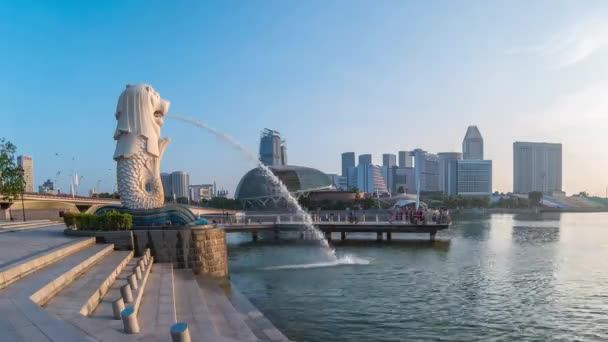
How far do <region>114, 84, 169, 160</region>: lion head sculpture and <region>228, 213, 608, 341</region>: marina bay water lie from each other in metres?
9.05

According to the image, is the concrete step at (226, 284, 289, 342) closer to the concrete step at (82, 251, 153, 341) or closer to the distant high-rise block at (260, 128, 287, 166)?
the concrete step at (82, 251, 153, 341)

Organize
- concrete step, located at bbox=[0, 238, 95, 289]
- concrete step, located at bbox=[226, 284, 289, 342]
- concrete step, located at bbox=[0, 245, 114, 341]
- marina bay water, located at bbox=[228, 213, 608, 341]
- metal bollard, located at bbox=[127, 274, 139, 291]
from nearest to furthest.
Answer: concrete step, located at bbox=[0, 245, 114, 341]
concrete step, located at bbox=[0, 238, 95, 289]
metal bollard, located at bbox=[127, 274, 139, 291]
concrete step, located at bbox=[226, 284, 289, 342]
marina bay water, located at bbox=[228, 213, 608, 341]

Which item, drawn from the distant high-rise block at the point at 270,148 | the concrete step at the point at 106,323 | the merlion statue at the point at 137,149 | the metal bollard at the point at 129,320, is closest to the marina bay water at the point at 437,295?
the concrete step at the point at 106,323

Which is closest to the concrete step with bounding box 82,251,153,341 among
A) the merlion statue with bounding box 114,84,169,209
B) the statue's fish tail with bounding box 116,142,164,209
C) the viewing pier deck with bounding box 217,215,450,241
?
the statue's fish tail with bounding box 116,142,164,209

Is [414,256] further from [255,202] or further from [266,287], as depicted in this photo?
[255,202]

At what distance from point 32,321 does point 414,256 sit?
2687 cm

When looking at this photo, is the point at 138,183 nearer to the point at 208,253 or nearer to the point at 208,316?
the point at 208,253

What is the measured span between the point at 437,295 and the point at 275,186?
89.6 m

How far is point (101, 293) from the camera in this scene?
10023 mm

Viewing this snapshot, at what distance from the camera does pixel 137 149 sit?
23359 millimetres

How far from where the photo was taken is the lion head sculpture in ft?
76.5

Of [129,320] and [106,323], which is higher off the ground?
[129,320]

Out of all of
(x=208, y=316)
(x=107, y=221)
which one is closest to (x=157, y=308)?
(x=208, y=316)

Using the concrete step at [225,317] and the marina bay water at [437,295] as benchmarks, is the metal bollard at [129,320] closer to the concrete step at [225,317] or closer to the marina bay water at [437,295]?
the concrete step at [225,317]
